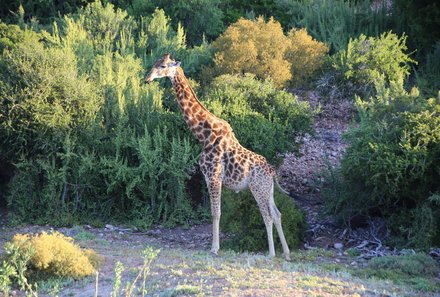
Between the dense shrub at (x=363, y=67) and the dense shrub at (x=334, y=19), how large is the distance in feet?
5.59

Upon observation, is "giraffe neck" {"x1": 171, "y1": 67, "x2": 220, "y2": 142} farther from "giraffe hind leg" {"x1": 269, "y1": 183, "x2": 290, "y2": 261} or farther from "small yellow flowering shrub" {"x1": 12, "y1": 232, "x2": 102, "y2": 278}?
"small yellow flowering shrub" {"x1": 12, "y1": 232, "x2": 102, "y2": 278}

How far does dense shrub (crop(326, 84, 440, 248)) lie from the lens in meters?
13.5

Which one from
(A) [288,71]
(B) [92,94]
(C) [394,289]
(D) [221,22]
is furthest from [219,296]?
(D) [221,22]

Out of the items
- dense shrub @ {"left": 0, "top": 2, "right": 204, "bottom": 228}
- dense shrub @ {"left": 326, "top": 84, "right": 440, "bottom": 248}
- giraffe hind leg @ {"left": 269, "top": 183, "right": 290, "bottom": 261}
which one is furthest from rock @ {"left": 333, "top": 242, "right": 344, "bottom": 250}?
dense shrub @ {"left": 0, "top": 2, "right": 204, "bottom": 228}

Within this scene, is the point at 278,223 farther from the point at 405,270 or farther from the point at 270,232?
the point at 405,270

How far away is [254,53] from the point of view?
18281 millimetres

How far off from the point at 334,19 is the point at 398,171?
9984mm

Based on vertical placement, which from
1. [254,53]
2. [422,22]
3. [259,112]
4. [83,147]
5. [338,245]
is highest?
[422,22]

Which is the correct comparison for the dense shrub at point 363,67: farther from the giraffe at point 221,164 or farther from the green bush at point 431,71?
the giraffe at point 221,164

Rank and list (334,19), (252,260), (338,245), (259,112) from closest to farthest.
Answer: (252,260) < (338,245) < (259,112) < (334,19)

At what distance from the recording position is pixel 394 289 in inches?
408

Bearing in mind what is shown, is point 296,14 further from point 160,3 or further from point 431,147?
point 431,147

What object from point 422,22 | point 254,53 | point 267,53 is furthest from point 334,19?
point 254,53

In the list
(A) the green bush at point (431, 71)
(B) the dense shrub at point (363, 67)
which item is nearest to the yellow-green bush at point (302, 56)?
(B) the dense shrub at point (363, 67)
